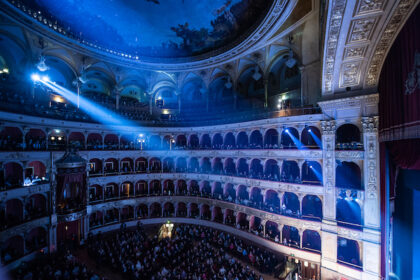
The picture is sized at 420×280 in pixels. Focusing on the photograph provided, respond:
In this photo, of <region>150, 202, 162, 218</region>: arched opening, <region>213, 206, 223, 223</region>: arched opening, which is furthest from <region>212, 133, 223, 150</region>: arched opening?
<region>150, 202, 162, 218</region>: arched opening

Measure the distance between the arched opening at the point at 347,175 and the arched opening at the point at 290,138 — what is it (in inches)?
146

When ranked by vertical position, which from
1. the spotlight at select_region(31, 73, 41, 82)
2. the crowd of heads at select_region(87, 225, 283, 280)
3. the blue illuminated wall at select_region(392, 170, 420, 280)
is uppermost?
the spotlight at select_region(31, 73, 41, 82)

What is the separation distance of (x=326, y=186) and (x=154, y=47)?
2276 centimetres

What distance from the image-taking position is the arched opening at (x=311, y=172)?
54.3 ft

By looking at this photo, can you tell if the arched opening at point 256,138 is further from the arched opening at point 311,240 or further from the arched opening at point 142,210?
the arched opening at point 142,210

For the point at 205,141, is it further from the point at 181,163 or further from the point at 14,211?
the point at 14,211

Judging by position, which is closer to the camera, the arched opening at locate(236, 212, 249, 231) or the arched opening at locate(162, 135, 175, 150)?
the arched opening at locate(236, 212, 249, 231)

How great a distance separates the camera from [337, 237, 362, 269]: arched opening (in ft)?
45.7

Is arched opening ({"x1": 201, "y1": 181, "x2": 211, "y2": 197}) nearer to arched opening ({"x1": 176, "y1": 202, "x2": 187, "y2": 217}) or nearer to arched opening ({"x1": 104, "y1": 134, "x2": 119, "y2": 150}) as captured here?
arched opening ({"x1": 176, "y1": 202, "x2": 187, "y2": 217})

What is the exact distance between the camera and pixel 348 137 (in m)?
15.7

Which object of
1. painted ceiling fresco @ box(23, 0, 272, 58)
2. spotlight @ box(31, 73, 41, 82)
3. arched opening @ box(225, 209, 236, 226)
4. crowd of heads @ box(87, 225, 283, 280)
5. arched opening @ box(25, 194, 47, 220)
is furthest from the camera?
arched opening @ box(225, 209, 236, 226)

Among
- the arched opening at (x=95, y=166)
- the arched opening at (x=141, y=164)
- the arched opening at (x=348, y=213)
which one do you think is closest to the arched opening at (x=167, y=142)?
the arched opening at (x=141, y=164)

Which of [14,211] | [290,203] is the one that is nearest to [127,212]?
[14,211]

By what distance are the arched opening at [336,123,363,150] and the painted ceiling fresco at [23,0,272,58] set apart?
37.0ft
